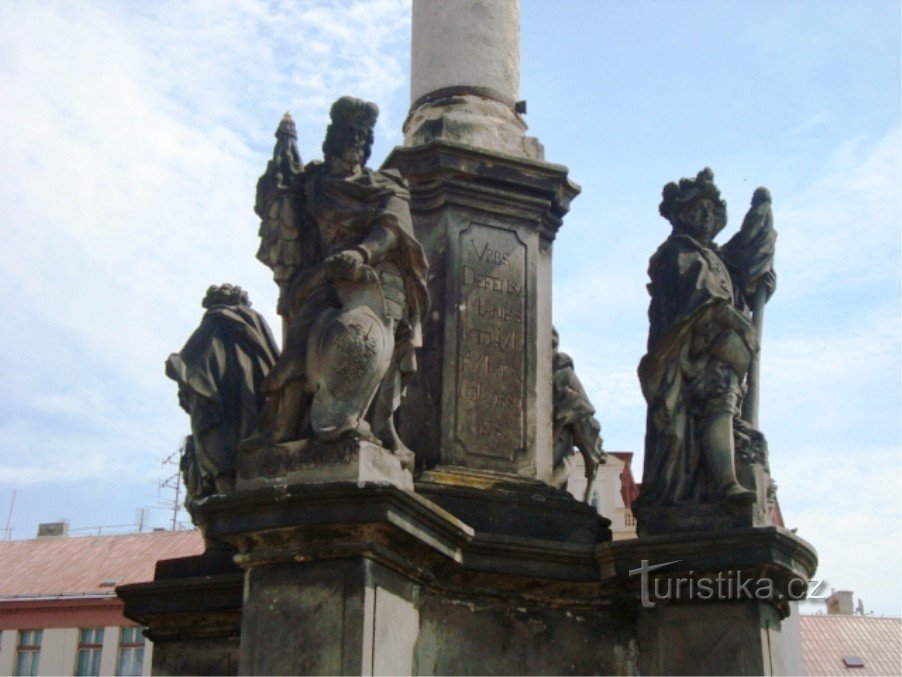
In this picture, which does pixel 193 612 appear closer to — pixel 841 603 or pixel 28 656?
pixel 28 656

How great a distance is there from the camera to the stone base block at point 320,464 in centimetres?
820

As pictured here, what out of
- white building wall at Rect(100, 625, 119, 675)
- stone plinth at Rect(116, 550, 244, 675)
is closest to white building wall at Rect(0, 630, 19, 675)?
white building wall at Rect(100, 625, 119, 675)

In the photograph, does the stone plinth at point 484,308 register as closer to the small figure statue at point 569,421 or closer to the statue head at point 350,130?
the small figure statue at point 569,421

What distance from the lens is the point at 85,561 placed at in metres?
36.8

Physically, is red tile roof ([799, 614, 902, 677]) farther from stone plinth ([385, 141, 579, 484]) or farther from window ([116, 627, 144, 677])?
stone plinth ([385, 141, 579, 484])

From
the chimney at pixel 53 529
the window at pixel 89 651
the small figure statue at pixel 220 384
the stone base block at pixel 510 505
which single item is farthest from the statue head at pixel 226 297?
the chimney at pixel 53 529

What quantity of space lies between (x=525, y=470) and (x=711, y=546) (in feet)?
4.57

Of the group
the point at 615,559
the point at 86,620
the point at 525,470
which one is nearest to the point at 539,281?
the point at 525,470

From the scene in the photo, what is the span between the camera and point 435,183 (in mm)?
10336

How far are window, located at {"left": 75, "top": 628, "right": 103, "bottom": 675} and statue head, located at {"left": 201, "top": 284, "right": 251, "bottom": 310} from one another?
24.4m

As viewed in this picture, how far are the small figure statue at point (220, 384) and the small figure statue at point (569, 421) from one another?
2058 mm

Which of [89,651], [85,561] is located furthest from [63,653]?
[85,561]

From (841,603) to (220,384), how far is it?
36.8 meters

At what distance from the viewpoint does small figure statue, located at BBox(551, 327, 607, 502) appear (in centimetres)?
1045
